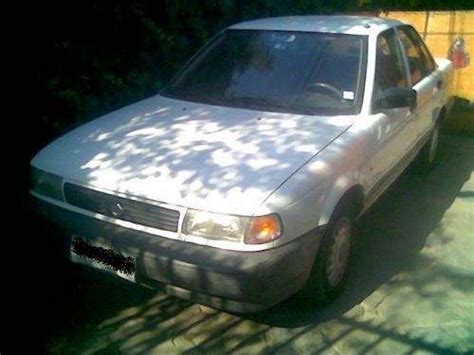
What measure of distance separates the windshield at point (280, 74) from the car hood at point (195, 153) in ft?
0.56

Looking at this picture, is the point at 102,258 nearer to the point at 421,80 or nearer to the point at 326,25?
the point at 326,25

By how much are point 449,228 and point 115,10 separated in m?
3.42

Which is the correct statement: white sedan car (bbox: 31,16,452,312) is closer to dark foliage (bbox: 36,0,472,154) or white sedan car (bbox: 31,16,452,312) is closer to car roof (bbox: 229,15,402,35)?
car roof (bbox: 229,15,402,35)

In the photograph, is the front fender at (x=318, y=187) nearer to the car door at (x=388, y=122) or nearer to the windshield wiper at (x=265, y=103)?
the car door at (x=388, y=122)

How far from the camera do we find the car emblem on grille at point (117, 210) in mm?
2748

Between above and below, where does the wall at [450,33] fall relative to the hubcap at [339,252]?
above

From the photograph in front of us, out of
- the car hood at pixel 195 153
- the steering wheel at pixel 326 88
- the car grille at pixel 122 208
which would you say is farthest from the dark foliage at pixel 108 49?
the steering wheel at pixel 326 88

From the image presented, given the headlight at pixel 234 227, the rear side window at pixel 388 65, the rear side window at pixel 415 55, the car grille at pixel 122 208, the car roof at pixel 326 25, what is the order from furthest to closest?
the rear side window at pixel 415 55 → the car roof at pixel 326 25 → the rear side window at pixel 388 65 → the car grille at pixel 122 208 → the headlight at pixel 234 227

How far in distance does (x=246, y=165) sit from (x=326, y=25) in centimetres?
181

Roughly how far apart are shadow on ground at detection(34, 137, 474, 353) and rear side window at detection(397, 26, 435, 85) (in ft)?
5.11

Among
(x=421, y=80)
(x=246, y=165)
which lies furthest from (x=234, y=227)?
(x=421, y=80)

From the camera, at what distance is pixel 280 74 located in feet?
12.2

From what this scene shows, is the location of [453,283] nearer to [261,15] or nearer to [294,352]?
[294,352]

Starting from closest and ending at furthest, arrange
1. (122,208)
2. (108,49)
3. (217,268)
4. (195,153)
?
(217,268) < (122,208) < (195,153) < (108,49)
